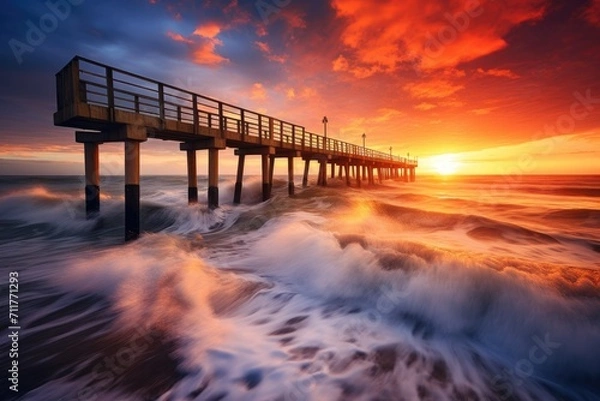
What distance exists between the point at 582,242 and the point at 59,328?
12.5 m

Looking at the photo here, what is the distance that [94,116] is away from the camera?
781cm

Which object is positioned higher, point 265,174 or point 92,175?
point 265,174

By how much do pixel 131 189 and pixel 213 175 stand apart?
13.7 feet

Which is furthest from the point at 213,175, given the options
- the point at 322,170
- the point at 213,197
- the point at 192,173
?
the point at 322,170

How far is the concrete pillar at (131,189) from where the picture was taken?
360 inches

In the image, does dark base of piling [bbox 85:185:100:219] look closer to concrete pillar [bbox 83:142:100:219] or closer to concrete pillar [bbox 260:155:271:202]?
concrete pillar [bbox 83:142:100:219]

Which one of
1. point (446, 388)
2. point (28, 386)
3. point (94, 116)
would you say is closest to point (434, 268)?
point (446, 388)

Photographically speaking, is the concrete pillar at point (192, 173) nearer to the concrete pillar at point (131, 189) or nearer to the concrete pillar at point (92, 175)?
the concrete pillar at point (92, 175)

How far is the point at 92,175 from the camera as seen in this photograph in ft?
35.7

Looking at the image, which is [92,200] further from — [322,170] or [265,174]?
[322,170]

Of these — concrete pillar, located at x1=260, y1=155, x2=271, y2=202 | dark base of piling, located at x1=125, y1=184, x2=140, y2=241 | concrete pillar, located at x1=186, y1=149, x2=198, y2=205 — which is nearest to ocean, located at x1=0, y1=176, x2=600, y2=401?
dark base of piling, located at x1=125, y1=184, x2=140, y2=241

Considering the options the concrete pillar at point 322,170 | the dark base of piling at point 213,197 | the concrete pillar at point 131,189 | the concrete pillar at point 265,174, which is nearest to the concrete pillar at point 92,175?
the concrete pillar at point 131,189

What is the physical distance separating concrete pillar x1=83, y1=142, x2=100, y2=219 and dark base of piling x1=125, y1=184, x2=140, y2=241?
263 cm

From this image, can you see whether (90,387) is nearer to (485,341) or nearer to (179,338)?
(179,338)
